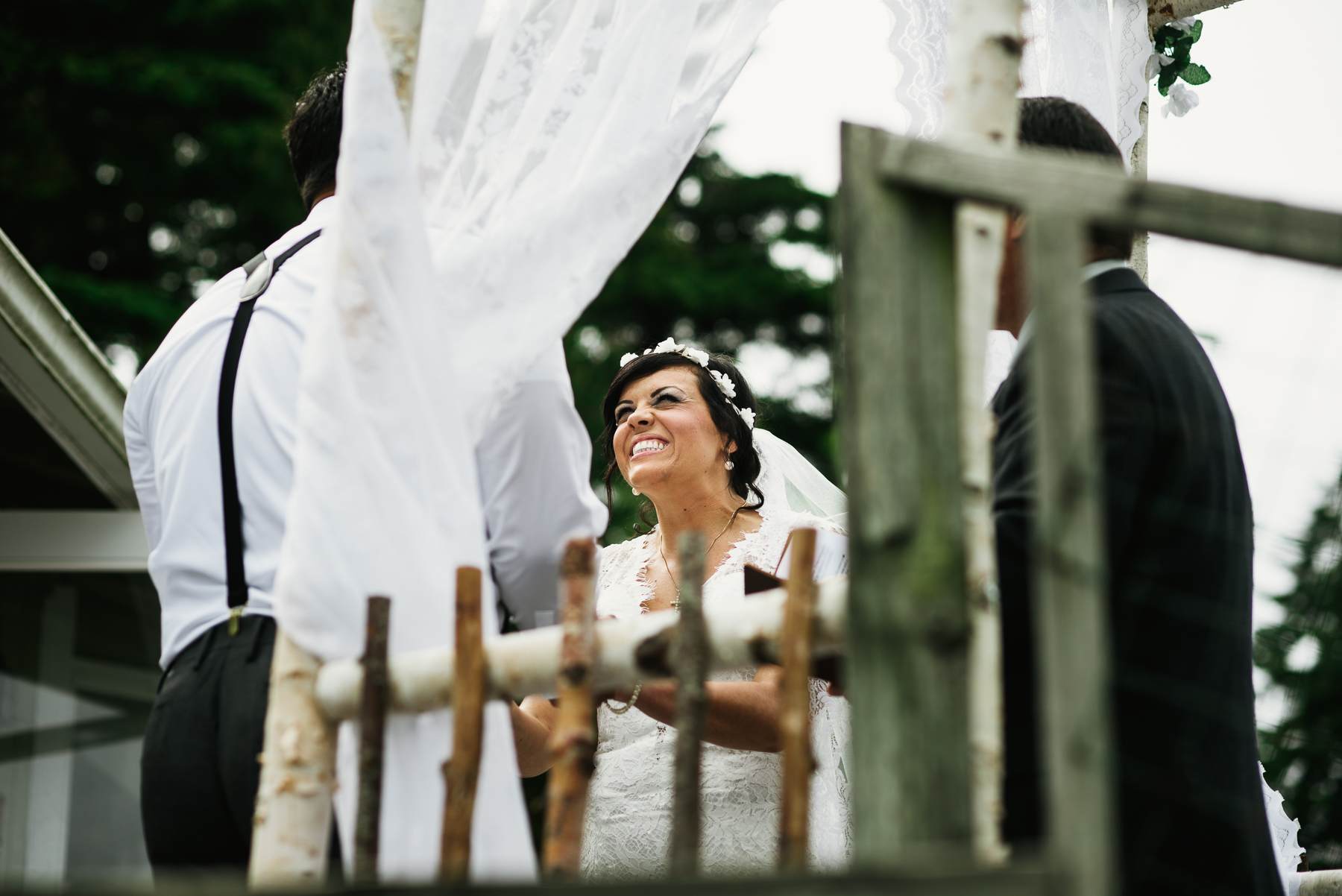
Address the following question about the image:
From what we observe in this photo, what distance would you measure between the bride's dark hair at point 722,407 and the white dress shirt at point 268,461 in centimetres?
176

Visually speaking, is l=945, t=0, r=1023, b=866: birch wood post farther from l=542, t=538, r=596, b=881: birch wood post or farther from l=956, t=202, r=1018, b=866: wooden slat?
l=542, t=538, r=596, b=881: birch wood post

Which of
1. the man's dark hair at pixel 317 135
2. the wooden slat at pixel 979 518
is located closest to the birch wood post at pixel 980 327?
the wooden slat at pixel 979 518

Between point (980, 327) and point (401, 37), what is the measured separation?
109cm

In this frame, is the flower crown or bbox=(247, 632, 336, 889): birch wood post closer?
bbox=(247, 632, 336, 889): birch wood post

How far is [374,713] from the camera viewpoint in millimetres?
1739

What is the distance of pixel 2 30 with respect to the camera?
11.6m

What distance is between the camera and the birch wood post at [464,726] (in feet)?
5.40

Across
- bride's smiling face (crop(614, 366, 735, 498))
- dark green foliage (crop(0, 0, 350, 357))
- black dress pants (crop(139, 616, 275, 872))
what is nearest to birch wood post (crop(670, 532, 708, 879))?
black dress pants (crop(139, 616, 275, 872))

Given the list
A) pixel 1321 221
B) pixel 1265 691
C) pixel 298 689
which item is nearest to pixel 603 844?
pixel 298 689

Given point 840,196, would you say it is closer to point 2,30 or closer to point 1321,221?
point 1321,221

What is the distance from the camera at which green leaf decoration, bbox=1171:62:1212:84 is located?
380 cm

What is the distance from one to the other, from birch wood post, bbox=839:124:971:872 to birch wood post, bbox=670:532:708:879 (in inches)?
8.7

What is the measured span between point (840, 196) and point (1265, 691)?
6.16 metres

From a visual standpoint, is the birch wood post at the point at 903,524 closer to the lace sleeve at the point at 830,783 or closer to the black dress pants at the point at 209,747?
the black dress pants at the point at 209,747
